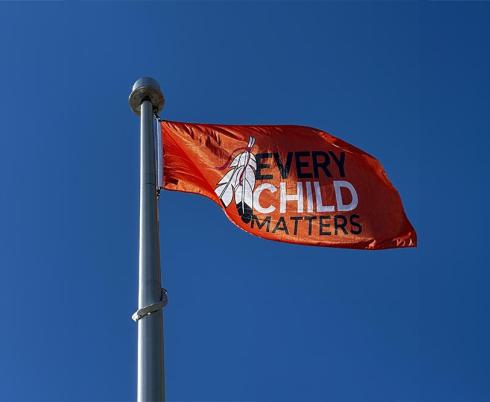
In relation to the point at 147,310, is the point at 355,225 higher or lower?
higher

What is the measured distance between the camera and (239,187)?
12766 millimetres

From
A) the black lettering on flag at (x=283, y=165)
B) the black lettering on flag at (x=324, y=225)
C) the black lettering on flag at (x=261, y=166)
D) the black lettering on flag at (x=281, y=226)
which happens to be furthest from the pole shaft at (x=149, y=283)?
the black lettering on flag at (x=324, y=225)

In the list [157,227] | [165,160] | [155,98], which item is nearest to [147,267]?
[157,227]

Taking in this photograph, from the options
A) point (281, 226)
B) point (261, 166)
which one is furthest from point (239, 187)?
point (281, 226)

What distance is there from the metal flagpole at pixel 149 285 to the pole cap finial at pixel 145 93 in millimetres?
18

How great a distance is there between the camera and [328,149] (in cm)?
1398

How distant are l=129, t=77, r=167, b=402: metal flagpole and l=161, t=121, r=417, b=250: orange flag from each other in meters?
2.09

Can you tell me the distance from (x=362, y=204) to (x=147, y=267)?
5085 mm

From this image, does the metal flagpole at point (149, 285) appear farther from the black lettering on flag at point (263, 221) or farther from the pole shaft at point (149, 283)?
the black lettering on flag at point (263, 221)

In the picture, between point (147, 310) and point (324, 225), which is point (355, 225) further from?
point (147, 310)

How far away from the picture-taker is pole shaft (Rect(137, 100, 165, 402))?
816 cm

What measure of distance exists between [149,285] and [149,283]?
3 centimetres

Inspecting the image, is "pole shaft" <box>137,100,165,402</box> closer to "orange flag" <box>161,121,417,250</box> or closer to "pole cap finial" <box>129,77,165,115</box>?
"pole cap finial" <box>129,77,165,115</box>

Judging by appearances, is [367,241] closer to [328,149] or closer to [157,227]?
[328,149]
